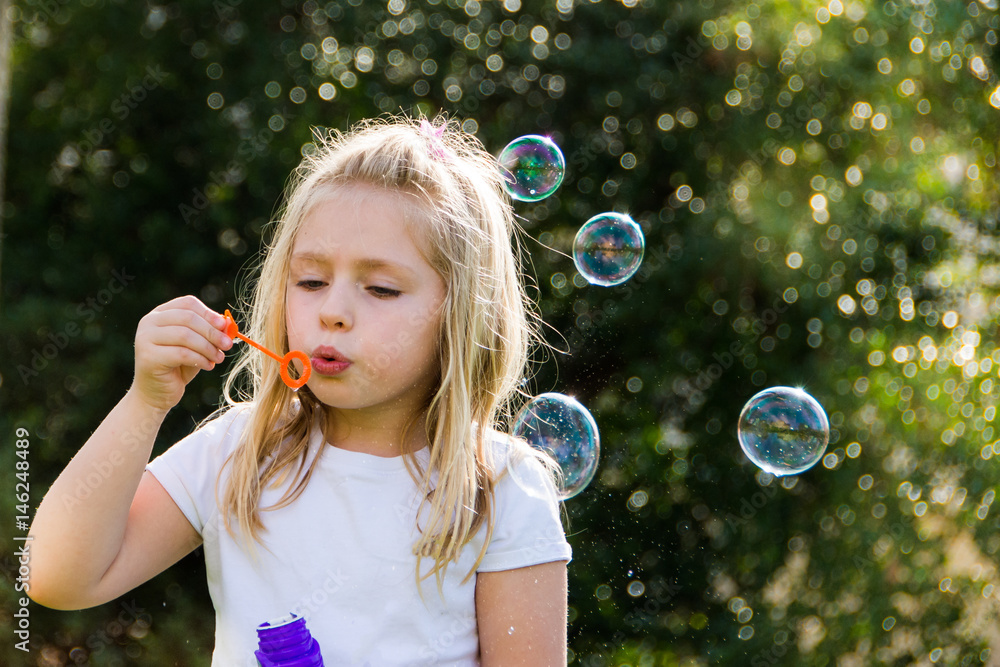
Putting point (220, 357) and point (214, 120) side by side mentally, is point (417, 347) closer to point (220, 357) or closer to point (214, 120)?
point (220, 357)

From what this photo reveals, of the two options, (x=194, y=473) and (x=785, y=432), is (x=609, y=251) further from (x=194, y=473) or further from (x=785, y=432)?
(x=194, y=473)

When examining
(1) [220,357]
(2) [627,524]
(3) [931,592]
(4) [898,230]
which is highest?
(4) [898,230]

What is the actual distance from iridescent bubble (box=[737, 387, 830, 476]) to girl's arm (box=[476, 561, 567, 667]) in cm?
98

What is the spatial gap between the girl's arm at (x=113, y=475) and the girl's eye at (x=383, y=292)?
219 millimetres

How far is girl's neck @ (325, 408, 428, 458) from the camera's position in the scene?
1.55 m

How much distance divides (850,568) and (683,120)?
1.42m

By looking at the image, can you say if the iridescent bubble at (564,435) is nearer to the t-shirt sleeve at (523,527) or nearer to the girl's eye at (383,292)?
the t-shirt sleeve at (523,527)

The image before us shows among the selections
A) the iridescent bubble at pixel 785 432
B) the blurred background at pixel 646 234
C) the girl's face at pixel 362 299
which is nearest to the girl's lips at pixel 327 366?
the girl's face at pixel 362 299

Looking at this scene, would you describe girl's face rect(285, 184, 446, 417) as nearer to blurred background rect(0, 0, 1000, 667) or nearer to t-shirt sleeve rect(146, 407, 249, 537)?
t-shirt sleeve rect(146, 407, 249, 537)

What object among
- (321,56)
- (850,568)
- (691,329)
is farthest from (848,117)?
(321,56)

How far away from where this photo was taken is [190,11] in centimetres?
294

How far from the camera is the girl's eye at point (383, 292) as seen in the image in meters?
1.46

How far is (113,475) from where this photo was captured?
1.34 meters

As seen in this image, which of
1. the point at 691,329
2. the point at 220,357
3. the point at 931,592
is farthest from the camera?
the point at 931,592
